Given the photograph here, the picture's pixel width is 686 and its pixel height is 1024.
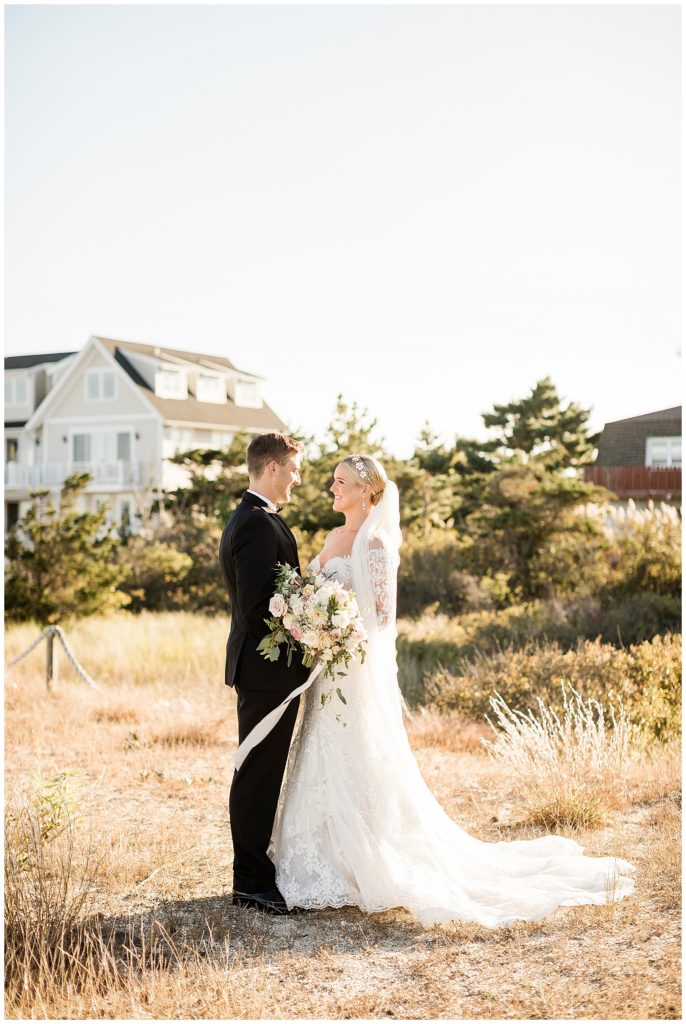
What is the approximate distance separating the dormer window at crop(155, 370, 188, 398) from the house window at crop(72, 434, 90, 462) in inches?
141

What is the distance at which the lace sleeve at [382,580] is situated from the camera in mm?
5250

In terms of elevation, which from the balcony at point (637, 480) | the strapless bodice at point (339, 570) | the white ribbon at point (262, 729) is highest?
the balcony at point (637, 480)

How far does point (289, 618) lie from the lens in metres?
4.95

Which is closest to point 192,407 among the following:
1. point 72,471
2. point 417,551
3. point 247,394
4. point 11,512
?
point 247,394

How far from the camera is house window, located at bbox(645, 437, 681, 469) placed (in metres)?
36.3

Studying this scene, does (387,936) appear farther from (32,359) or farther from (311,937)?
(32,359)

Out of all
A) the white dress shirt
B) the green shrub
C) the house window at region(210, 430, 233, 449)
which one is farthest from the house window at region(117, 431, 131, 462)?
the white dress shirt

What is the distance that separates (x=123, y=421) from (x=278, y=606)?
33901 mm

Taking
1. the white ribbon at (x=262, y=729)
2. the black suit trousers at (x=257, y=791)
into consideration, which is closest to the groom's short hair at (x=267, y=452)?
the white ribbon at (x=262, y=729)

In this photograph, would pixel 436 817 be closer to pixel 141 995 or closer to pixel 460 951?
pixel 460 951

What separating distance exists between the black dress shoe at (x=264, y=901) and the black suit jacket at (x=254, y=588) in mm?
1106

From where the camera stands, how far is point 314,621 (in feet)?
16.1

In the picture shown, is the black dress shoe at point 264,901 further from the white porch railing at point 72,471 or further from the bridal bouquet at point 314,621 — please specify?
the white porch railing at point 72,471

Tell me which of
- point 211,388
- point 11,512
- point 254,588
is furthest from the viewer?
point 11,512
